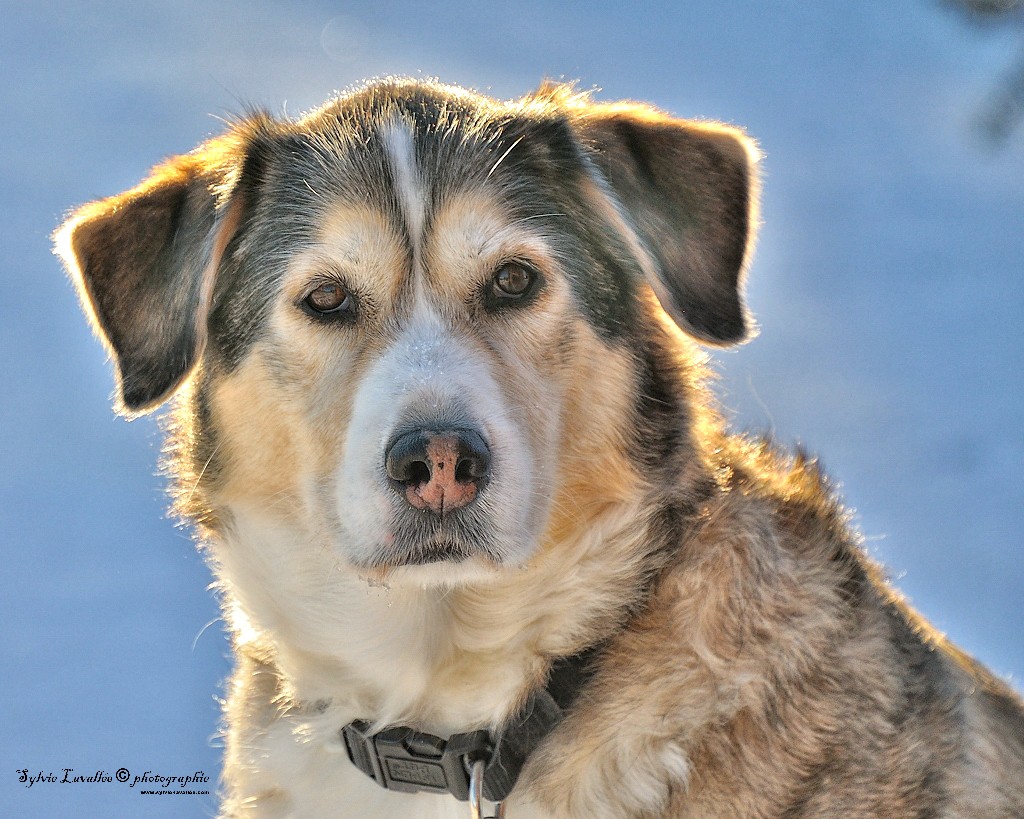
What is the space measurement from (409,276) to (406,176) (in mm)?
282

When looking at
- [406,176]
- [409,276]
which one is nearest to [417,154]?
[406,176]

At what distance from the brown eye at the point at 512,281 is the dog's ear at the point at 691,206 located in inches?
12.8

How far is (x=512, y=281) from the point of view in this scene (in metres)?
2.99

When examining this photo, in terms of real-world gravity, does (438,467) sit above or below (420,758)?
above

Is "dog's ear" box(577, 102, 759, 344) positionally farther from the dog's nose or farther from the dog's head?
the dog's nose

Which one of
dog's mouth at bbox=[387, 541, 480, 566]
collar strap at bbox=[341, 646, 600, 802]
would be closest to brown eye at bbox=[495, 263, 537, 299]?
dog's mouth at bbox=[387, 541, 480, 566]

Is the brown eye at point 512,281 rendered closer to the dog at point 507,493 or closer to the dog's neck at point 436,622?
the dog at point 507,493

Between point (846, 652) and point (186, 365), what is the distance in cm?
186

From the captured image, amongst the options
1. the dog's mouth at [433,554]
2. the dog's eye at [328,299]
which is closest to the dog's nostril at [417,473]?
the dog's mouth at [433,554]

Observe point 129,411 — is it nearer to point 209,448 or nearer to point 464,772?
point 209,448

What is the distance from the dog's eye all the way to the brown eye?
397 mm

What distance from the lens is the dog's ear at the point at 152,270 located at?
10.0 ft

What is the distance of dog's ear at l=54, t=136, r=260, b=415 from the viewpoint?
3053 millimetres

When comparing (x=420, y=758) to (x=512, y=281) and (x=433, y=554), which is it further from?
(x=512, y=281)
